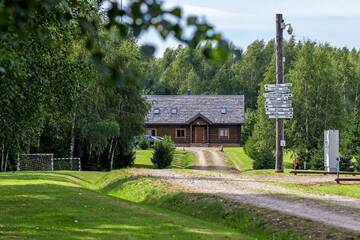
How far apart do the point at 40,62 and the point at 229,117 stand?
216ft

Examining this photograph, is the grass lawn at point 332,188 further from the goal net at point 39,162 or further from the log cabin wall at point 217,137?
the log cabin wall at point 217,137

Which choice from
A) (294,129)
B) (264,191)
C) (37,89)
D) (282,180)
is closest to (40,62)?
(37,89)

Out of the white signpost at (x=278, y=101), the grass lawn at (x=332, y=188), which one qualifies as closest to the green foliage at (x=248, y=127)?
the white signpost at (x=278, y=101)

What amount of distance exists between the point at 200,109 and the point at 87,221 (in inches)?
2700

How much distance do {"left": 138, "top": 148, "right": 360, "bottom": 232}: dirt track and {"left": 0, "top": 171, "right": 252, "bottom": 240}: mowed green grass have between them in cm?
213

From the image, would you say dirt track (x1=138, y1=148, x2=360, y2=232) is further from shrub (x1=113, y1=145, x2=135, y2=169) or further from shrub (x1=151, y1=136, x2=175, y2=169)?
shrub (x1=113, y1=145, x2=135, y2=169)

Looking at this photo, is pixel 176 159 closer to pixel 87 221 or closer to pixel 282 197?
pixel 282 197

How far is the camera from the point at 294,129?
52719 millimetres

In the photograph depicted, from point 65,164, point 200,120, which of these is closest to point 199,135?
point 200,120

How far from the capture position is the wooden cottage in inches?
3248

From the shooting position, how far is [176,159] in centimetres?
5806

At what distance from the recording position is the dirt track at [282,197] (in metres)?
15.6

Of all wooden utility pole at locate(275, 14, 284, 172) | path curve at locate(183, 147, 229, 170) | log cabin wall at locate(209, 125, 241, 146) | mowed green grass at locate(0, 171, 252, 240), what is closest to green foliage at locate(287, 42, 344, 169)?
path curve at locate(183, 147, 229, 170)

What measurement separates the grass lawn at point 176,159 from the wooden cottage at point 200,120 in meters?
15.8
